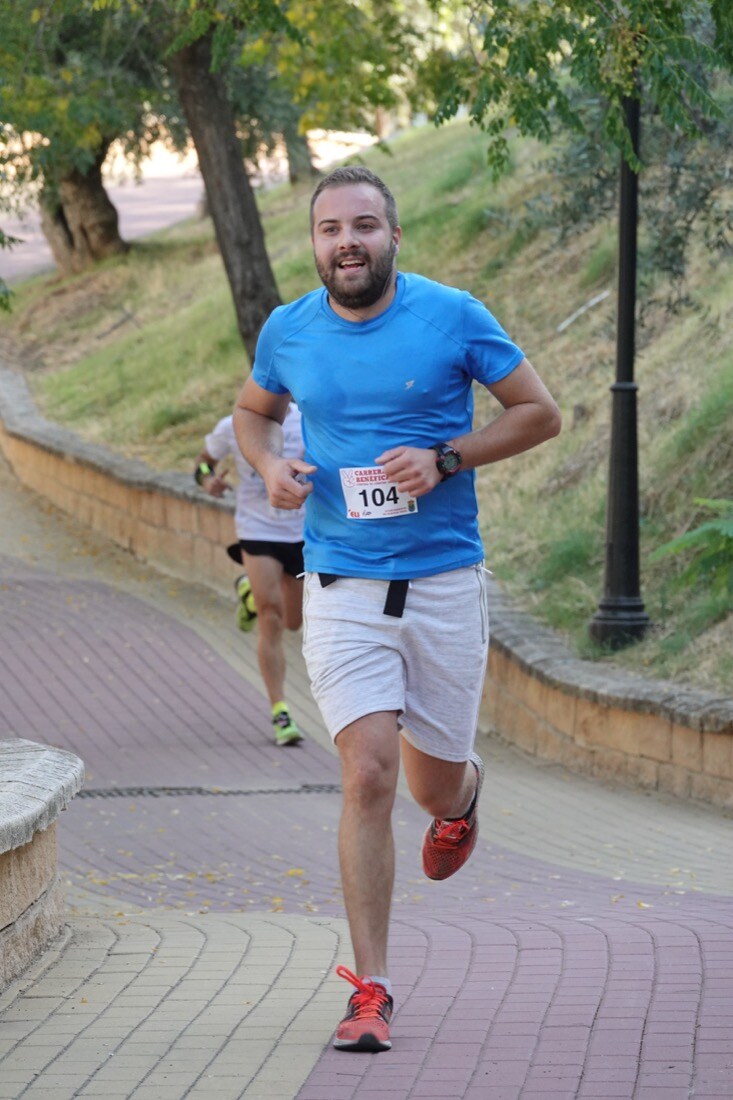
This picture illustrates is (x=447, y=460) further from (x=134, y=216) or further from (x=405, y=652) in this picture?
(x=134, y=216)

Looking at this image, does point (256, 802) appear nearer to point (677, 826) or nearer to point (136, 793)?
point (136, 793)

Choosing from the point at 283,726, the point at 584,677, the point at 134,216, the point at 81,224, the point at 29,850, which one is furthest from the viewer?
the point at 134,216

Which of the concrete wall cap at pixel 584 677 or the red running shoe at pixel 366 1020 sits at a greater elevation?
the red running shoe at pixel 366 1020

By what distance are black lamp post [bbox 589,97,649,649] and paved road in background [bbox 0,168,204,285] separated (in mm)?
23311

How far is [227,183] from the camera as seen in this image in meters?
16.9

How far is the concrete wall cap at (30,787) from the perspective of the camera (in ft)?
17.1

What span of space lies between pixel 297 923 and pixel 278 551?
449 centimetres

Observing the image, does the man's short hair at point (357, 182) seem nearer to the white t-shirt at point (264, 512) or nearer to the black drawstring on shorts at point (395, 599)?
the black drawstring on shorts at point (395, 599)

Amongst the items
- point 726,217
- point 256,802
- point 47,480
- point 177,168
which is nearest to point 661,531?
point 726,217

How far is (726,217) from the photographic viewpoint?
13727mm

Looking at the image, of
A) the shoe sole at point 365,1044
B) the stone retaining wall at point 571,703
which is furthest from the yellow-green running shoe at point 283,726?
the shoe sole at point 365,1044

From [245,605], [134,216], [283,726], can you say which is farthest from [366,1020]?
[134,216]

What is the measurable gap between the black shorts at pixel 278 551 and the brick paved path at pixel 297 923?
1.11m

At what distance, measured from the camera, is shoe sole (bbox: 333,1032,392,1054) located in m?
4.42
